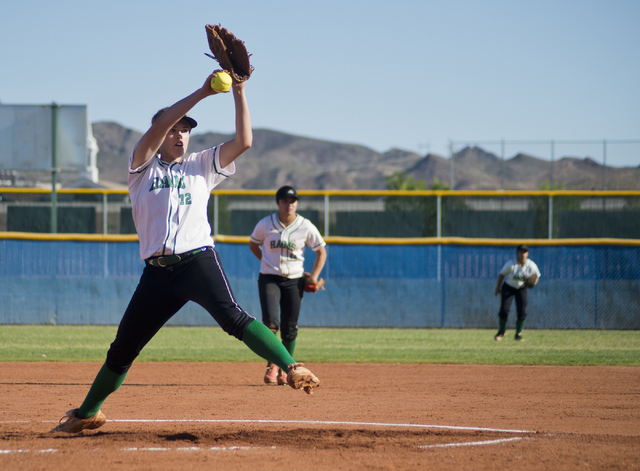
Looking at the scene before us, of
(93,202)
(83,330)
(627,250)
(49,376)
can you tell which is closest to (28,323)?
(83,330)

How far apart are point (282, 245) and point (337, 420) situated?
7.96ft

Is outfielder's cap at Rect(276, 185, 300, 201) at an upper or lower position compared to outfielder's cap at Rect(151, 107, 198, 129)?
lower

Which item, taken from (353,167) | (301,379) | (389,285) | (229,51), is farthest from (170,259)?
(353,167)

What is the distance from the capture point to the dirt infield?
382 cm

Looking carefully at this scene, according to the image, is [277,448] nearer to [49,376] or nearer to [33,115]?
[49,376]

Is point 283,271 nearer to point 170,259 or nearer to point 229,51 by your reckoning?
point 170,259

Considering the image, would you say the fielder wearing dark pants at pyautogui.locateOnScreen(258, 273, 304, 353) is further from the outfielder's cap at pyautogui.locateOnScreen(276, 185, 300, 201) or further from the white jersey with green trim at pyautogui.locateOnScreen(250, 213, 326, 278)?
the outfielder's cap at pyautogui.locateOnScreen(276, 185, 300, 201)

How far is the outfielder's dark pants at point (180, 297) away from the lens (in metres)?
3.76

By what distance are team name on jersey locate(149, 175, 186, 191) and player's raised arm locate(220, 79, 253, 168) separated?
294 mm

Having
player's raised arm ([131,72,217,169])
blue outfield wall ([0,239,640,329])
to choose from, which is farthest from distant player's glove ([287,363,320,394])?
blue outfield wall ([0,239,640,329])

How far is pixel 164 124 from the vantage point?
11.8 feet

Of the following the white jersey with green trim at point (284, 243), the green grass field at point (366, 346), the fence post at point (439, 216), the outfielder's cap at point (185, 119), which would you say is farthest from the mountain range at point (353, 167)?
the outfielder's cap at point (185, 119)

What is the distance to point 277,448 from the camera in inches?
159

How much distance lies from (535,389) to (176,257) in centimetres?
443
